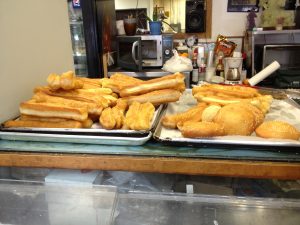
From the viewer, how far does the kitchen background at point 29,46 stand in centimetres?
92

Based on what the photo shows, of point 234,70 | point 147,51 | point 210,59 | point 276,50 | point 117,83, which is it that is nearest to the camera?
point 117,83

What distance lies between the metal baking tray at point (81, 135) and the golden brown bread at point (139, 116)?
0.06 ft

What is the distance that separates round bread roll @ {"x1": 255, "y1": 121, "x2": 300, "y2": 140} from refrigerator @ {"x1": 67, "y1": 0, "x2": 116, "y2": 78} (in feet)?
→ 6.43

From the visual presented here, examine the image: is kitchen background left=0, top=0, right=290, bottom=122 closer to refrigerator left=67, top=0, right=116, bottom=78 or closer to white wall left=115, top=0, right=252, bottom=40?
refrigerator left=67, top=0, right=116, bottom=78

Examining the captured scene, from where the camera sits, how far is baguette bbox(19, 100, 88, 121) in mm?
799

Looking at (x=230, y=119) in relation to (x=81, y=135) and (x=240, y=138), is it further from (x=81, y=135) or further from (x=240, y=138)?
(x=81, y=135)

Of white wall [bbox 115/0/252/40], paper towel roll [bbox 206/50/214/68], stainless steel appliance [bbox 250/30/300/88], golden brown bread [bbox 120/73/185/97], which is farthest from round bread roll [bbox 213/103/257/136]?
white wall [bbox 115/0/252/40]

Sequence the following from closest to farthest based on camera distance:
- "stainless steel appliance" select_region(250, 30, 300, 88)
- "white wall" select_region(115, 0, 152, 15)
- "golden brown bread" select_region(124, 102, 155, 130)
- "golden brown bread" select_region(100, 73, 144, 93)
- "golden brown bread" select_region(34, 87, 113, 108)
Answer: "golden brown bread" select_region(124, 102, 155, 130) → "golden brown bread" select_region(34, 87, 113, 108) → "golden brown bread" select_region(100, 73, 144, 93) → "stainless steel appliance" select_region(250, 30, 300, 88) → "white wall" select_region(115, 0, 152, 15)

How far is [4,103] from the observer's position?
91 centimetres

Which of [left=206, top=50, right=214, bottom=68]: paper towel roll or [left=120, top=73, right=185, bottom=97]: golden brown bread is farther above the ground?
[left=120, top=73, right=185, bottom=97]: golden brown bread

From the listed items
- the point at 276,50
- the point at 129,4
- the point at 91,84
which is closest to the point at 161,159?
the point at 91,84

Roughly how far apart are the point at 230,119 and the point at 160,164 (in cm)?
24

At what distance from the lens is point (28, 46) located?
103cm

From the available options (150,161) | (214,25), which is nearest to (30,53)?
(150,161)
